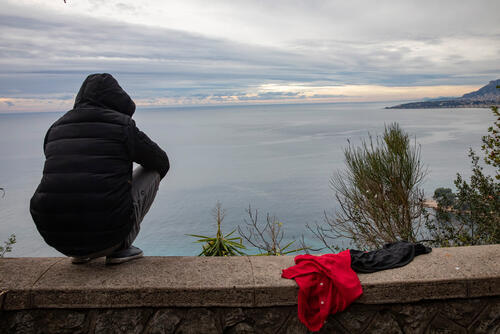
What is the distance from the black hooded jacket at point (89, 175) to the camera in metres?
2.09

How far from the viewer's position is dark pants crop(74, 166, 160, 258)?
7.63ft

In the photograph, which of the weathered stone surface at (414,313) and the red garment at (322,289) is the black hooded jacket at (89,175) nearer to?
the red garment at (322,289)

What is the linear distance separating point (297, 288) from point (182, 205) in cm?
2462

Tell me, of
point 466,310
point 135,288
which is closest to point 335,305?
point 466,310

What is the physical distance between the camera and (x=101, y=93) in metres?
2.25

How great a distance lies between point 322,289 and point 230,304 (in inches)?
18.9

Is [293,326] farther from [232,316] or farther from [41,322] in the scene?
[41,322]

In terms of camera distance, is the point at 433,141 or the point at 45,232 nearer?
the point at 45,232

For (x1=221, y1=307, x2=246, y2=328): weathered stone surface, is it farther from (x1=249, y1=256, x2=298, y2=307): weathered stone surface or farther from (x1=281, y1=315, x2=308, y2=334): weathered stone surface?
(x1=281, y1=315, x2=308, y2=334): weathered stone surface

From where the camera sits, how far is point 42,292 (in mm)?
2020

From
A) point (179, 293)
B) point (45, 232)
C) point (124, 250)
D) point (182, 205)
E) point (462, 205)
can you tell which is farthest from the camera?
point (182, 205)

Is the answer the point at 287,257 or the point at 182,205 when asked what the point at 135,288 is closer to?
the point at 287,257

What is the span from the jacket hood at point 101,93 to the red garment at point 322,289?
136 centimetres

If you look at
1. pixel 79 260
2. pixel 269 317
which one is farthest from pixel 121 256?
pixel 269 317
